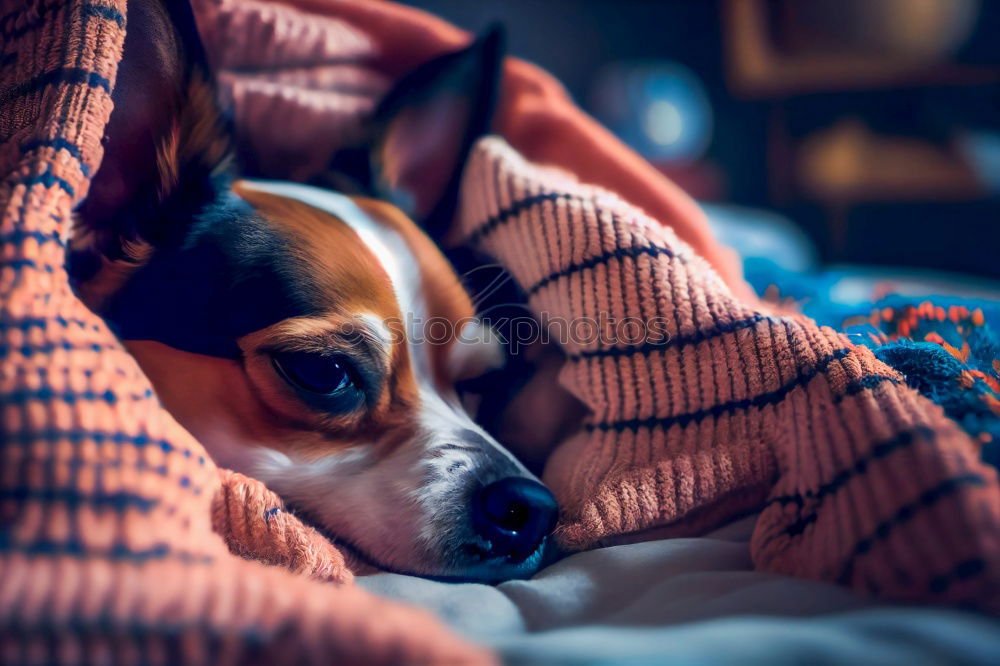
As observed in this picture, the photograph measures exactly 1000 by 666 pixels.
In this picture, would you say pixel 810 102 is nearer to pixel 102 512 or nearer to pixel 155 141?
pixel 155 141

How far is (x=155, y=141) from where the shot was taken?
798 mm

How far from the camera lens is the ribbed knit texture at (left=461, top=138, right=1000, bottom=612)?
0.54 meters

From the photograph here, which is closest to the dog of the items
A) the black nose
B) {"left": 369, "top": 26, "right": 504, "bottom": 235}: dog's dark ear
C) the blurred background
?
the black nose

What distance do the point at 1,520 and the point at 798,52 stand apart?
11.8 ft

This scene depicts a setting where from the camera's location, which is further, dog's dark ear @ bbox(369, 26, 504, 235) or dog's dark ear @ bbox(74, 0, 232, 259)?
dog's dark ear @ bbox(369, 26, 504, 235)

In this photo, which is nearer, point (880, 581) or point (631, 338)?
point (880, 581)

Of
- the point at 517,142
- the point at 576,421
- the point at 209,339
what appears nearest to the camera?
the point at 209,339

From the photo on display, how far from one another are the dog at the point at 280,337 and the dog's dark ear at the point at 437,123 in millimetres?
267

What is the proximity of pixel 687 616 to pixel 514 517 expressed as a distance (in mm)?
247

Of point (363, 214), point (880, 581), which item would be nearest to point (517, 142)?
point (363, 214)

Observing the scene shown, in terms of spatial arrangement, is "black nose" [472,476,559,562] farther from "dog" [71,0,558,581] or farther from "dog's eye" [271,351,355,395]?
"dog's eye" [271,351,355,395]

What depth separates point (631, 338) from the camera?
0.79m

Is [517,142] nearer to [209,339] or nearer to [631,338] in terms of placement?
[631,338]

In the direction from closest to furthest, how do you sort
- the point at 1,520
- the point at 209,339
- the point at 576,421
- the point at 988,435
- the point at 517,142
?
1. the point at 1,520
2. the point at 988,435
3. the point at 209,339
4. the point at 576,421
5. the point at 517,142
